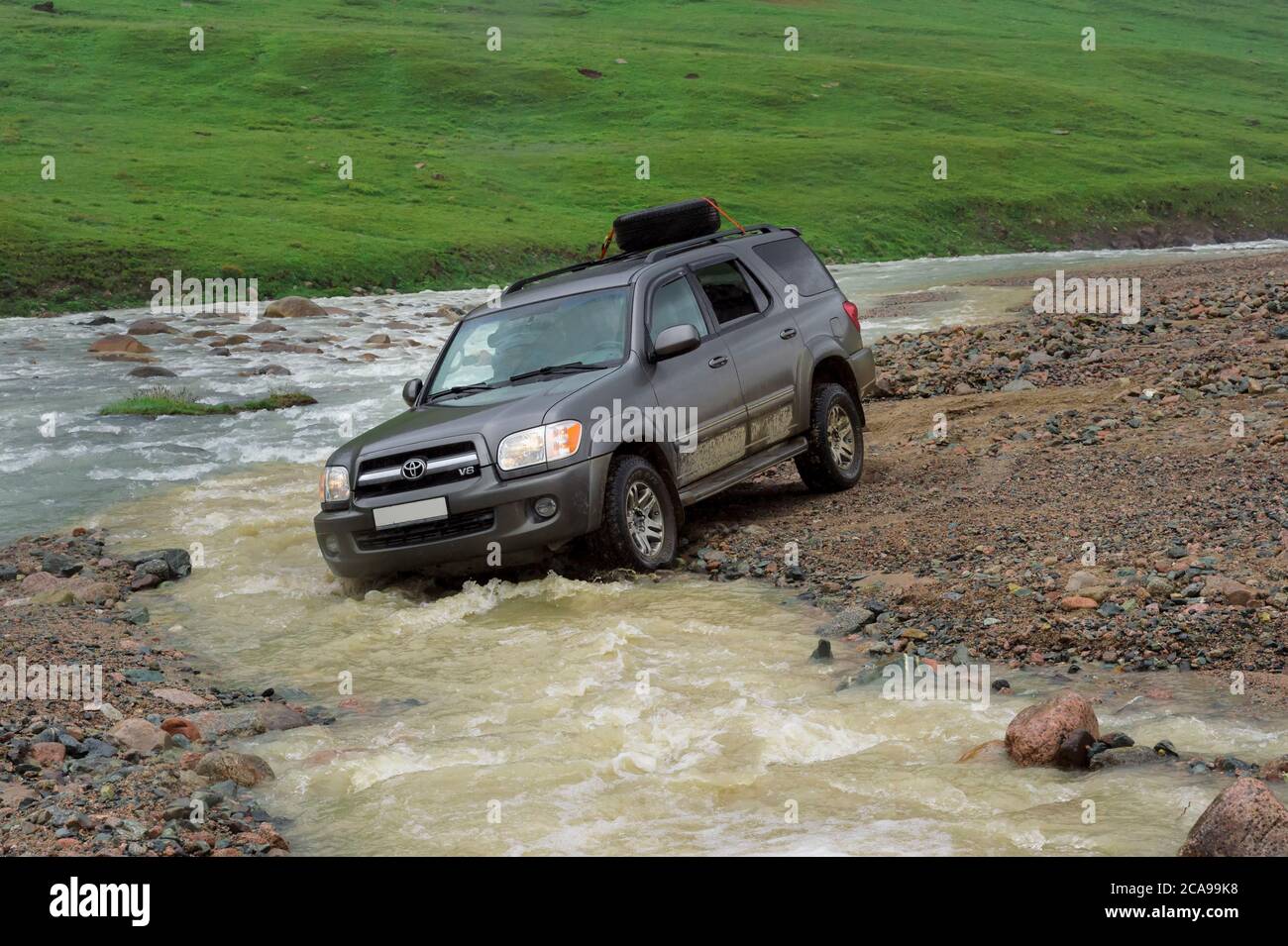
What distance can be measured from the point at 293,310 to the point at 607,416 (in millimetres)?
24051

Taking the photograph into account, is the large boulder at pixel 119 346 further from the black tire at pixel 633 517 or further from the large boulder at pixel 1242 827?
the large boulder at pixel 1242 827

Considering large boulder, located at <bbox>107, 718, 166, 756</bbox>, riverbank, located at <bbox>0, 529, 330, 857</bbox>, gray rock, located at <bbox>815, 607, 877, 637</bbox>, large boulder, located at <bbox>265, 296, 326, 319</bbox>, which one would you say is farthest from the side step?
large boulder, located at <bbox>265, 296, 326, 319</bbox>

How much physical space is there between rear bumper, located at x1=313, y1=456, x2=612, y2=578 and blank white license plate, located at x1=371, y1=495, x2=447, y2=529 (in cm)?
4

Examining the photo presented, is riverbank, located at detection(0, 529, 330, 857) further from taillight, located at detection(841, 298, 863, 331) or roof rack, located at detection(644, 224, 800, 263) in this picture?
taillight, located at detection(841, 298, 863, 331)

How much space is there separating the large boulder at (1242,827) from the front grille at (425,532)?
5.74 m

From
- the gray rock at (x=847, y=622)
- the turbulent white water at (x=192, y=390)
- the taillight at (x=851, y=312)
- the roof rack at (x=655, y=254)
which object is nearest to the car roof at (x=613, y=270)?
the roof rack at (x=655, y=254)

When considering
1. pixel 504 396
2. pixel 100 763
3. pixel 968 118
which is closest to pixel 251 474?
pixel 504 396

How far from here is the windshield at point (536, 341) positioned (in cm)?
1077

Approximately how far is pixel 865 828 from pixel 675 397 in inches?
209

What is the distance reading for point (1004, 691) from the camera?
749 cm

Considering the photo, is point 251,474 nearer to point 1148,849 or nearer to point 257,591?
point 257,591

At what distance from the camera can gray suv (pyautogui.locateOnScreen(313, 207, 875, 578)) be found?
Result: 9.81 meters

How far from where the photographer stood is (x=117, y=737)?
286 inches

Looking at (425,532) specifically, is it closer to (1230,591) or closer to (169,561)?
(169,561)
